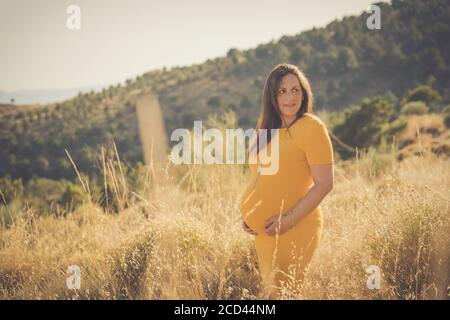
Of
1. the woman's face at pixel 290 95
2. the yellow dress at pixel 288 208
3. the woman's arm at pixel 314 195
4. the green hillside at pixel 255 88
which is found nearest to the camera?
the woman's arm at pixel 314 195

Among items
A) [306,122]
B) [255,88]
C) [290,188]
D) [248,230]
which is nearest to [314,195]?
[290,188]

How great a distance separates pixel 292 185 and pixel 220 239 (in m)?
0.94

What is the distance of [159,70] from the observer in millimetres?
46250

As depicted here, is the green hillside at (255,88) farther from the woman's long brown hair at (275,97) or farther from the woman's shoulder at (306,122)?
the woman's shoulder at (306,122)

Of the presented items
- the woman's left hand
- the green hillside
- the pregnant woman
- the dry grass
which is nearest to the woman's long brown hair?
the pregnant woman

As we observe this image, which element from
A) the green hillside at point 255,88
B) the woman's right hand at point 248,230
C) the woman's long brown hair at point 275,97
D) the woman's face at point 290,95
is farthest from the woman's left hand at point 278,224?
the green hillside at point 255,88

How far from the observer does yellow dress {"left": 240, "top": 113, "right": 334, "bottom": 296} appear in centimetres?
256

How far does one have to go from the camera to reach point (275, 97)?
279cm

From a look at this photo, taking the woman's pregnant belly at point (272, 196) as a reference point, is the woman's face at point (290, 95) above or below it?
above

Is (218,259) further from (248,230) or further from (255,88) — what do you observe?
(255,88)

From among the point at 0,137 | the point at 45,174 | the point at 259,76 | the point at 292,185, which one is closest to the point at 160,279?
the point at 292,185

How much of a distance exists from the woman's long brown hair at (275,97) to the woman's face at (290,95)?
3 centimetres

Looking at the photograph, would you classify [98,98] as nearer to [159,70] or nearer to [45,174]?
Answer: [159,70]

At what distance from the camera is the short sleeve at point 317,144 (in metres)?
2.45
